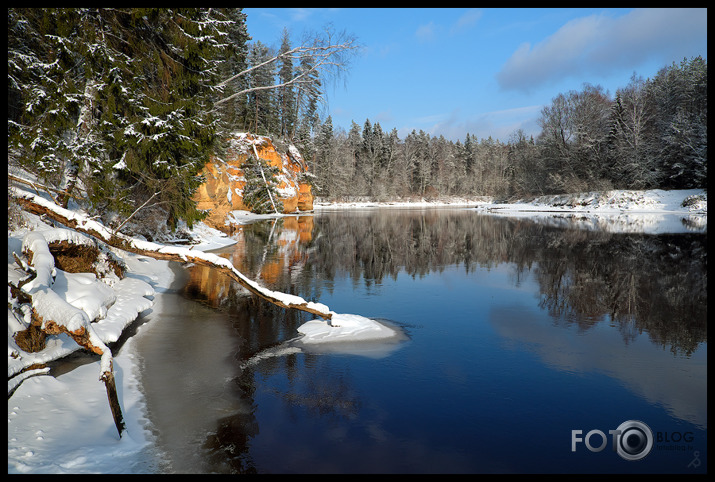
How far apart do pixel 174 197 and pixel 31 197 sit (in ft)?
13.2

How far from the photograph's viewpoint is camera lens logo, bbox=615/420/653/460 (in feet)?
14.5

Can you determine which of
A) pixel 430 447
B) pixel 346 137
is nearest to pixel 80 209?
pixel 430 447

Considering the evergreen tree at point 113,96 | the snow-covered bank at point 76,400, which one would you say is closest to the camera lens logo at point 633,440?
the snow-covered bank at point 76,400

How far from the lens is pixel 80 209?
11570 millimetres

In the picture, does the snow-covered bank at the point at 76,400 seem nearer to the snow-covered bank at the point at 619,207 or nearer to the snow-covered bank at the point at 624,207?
the snow-covered bank at the point at 619,207

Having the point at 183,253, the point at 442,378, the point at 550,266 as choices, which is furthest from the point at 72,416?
the point at 550,266

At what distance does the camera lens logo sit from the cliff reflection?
3103mm

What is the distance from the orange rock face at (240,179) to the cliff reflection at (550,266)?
3.76m

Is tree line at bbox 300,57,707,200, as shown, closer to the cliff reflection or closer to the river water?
the cliff reflection

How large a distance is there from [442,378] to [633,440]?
2.47 meters

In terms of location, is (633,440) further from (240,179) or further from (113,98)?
(240,179)

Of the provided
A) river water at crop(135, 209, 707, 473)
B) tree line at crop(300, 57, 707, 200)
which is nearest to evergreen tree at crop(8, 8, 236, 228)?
river water at crop(135, 209, 707, 473)

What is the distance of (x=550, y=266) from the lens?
50.1 ft

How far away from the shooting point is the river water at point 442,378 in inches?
170
